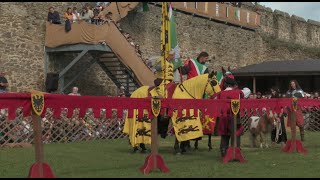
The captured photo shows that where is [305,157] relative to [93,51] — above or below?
below

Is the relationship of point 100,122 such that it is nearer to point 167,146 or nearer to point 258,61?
point 167,146

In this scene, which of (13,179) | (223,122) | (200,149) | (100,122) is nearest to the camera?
(13,179)

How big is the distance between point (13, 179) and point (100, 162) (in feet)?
8.72

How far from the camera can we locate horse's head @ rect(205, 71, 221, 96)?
1049cm

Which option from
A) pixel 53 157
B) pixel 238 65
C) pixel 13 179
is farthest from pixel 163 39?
pixel 238 65

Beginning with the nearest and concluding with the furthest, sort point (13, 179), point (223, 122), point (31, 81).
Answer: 1. point (13, 179)
2. point (223, 122)
3. point (31, 81)

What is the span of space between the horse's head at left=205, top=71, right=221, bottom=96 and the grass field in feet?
3.84

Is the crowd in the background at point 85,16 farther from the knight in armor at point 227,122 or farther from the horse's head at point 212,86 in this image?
the knight in armor at point 227,122

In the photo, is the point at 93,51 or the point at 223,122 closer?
the point at 223,122

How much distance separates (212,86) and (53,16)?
41.3 ft

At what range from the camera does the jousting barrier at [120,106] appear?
279 inches

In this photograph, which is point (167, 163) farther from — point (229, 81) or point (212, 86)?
point (229, 81)

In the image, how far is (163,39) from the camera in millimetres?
13711

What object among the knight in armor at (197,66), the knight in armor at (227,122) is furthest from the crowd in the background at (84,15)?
the knight in armor at (227,122)
